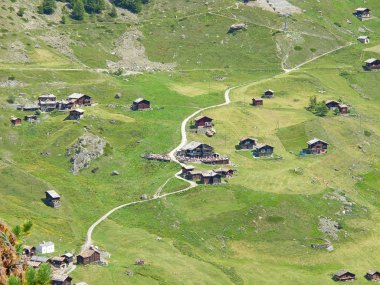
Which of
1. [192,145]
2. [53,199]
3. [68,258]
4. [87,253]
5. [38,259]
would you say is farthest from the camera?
[192,145]

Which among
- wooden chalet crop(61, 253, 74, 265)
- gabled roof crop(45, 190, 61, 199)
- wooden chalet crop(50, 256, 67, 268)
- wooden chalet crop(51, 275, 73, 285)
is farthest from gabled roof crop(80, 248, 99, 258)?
gabled roof crop(45, 190, 61, 199)

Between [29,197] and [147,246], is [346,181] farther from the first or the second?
[29,197]

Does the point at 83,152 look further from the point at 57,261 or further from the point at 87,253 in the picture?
the point at 57,261

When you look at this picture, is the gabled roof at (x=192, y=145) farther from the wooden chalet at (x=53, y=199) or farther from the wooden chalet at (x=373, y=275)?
the wooden chalet at (x=373, y=275)

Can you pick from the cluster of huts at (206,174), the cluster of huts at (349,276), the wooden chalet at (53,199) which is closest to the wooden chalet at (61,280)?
the wooden chalet at (53,199)

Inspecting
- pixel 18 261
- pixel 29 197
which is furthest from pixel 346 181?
pixel 18 261

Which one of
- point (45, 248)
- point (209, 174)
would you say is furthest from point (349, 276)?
point (45, 248)
